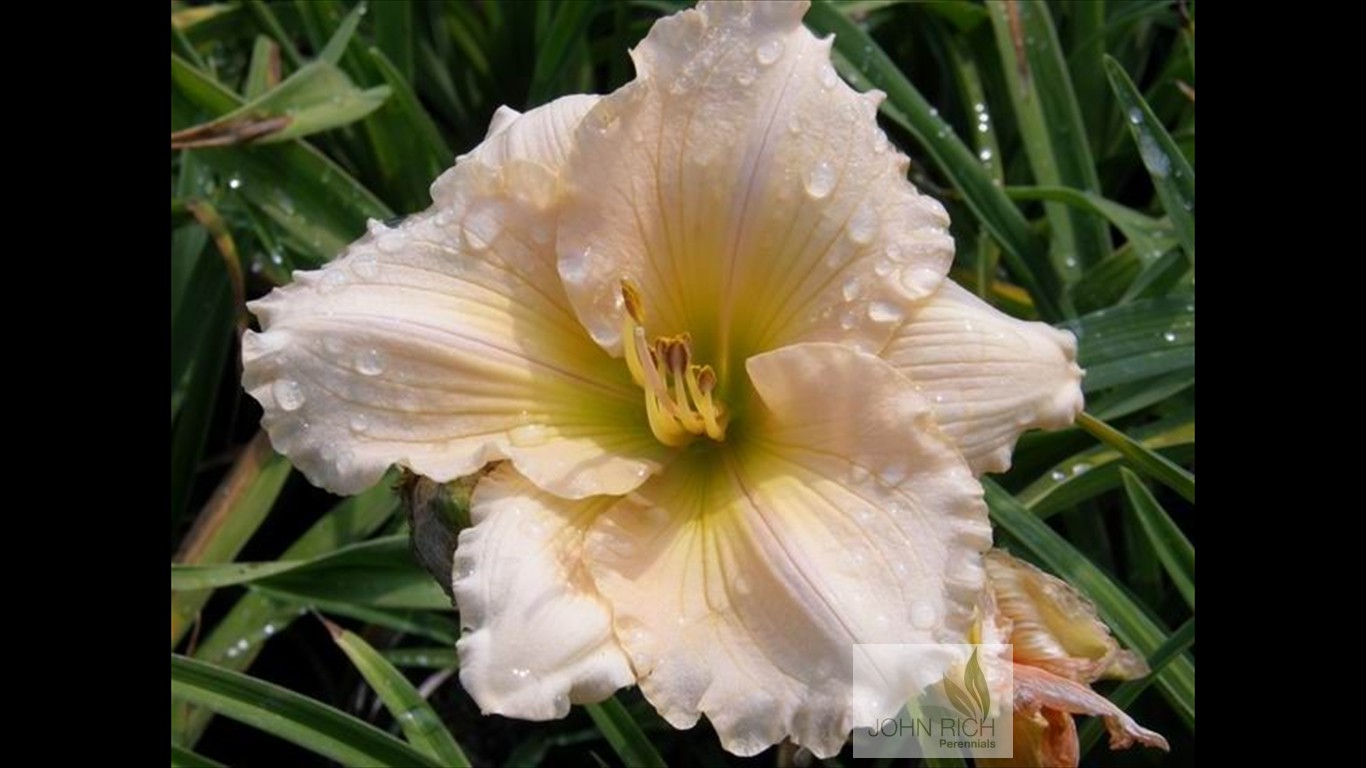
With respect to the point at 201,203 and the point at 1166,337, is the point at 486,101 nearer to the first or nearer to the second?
the point at 201,203

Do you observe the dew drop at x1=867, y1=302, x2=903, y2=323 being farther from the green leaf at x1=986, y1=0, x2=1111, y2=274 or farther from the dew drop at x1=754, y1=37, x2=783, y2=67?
the green leaf at x1=986, y1=0, x2=1111, y2=274

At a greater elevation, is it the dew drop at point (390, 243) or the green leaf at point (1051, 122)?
the dew drop at point (390, 243)

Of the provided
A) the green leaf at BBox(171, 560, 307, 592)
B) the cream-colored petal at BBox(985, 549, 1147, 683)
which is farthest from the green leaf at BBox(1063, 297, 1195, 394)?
the green leaf at BBox(171, 560, 307, 592)

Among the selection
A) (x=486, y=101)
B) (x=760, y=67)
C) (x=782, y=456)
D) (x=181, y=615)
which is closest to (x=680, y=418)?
(x=782, y=456)

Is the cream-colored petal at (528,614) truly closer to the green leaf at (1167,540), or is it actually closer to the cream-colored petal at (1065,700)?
the cream-colored petal at (1065,700)

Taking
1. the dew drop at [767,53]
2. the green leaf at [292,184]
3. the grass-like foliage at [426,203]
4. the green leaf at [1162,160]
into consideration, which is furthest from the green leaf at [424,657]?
the green leaf at [1162,160]

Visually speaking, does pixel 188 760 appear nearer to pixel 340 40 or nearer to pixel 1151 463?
pixel 340 40
